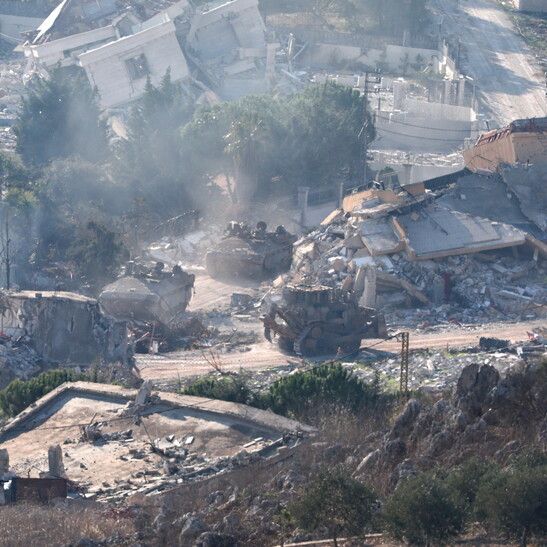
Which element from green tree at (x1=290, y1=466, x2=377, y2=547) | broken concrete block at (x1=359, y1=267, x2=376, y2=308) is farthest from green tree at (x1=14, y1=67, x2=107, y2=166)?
green tree at (x1=290, y1=466, x2=377, y2=547)

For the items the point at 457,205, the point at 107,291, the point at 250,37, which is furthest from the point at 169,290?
the point at 250,37

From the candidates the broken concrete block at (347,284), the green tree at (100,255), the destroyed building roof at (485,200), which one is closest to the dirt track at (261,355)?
the broken concrete block at (347,284)

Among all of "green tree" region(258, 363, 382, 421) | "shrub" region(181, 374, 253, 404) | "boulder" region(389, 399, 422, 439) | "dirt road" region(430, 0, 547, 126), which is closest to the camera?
Answer: "boulder" region(389, 399, 422, 439)

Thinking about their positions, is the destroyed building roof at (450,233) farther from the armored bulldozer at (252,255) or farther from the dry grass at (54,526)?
the dry grass at (54,526)

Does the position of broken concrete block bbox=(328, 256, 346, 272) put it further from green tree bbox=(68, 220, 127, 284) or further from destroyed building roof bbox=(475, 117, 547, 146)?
destroyed building roof bbox=(475, 117, 547, 146)

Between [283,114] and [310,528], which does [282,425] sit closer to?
[310,528]

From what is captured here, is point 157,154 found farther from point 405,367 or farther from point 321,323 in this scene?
point 405,367

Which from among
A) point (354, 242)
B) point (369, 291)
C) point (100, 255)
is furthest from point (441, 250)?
point (100, 255)
